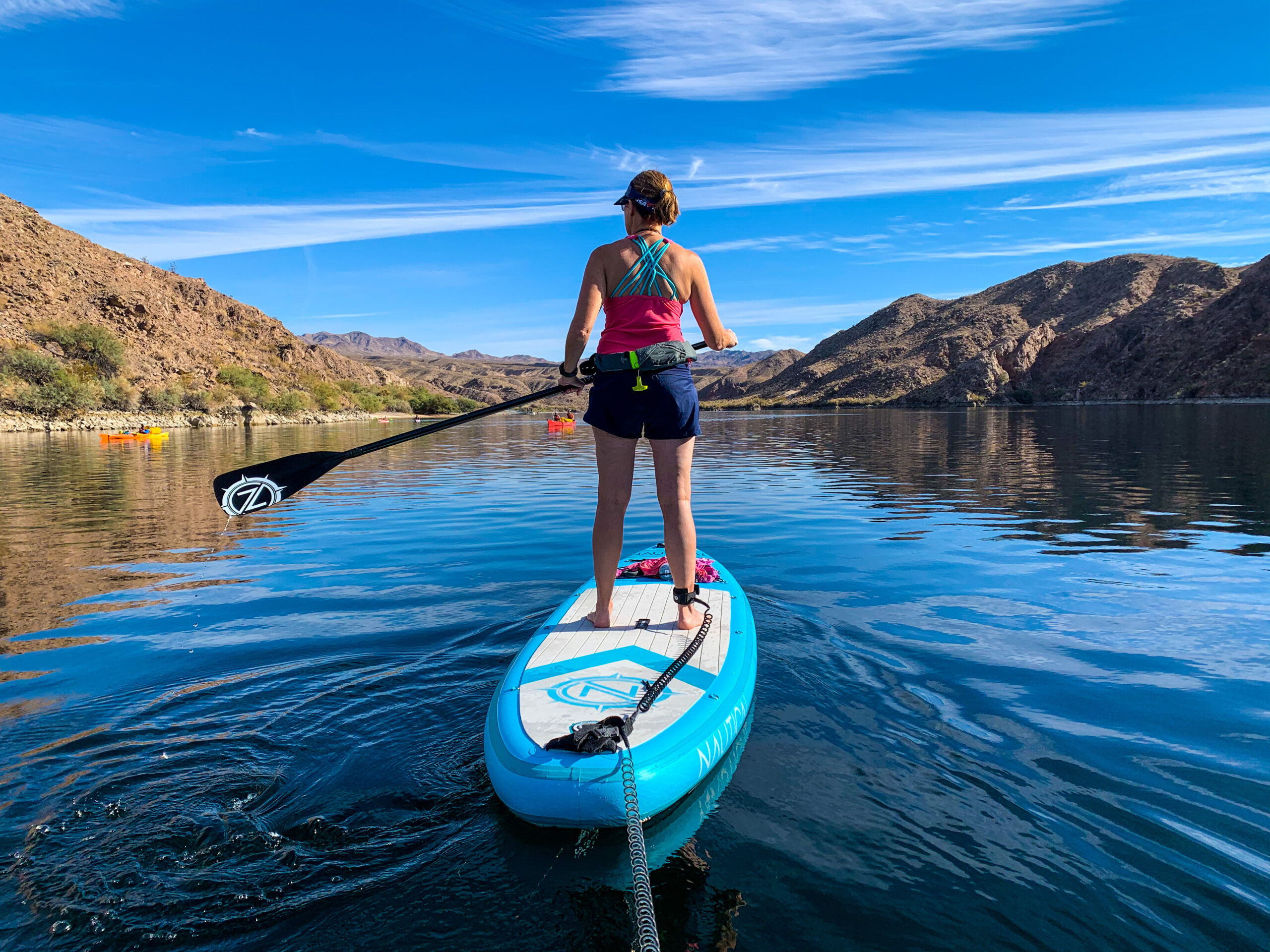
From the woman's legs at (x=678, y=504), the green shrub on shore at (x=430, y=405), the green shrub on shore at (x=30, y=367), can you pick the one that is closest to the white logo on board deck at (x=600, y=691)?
the woman's legs at (x=678, y=504)

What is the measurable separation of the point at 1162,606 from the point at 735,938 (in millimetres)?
6411

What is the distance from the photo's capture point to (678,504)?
16.0 feet

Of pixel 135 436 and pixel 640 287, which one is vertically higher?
pixel 640 287

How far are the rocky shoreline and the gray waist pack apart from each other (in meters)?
54.4

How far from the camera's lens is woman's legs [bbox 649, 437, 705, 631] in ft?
15.9

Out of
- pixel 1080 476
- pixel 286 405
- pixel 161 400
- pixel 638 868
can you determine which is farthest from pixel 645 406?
pixel 286 405

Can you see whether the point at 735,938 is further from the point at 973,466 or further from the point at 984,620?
the point at 973,466

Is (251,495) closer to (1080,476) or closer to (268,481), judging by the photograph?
(268,481)

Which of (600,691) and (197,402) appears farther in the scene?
(197,402)

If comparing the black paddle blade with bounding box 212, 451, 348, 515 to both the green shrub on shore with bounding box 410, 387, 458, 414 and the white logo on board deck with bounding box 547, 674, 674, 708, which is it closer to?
the white logo on board deck with bounding box 547, 674, 674, 708

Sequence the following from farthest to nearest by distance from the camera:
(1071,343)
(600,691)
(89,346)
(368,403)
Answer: (1071,343), (368,403), (89,346), (600,691)

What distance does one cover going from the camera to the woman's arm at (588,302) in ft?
15.7

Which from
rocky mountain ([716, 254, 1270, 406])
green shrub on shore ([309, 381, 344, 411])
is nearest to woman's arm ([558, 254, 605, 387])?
green shrub on shore ([309, 381, 344, 411])

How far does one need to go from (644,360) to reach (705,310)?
0.72 meters
